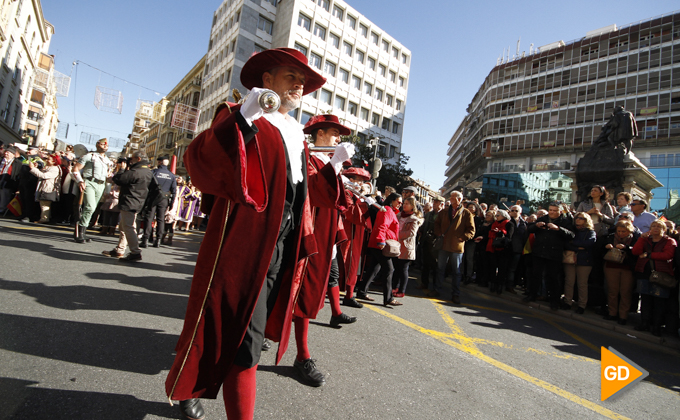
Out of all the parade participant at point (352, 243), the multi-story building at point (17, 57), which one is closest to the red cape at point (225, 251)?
the parade participant at point (352, 243)

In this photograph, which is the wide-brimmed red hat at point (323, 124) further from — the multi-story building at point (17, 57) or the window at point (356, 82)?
the window at point (356, 82)

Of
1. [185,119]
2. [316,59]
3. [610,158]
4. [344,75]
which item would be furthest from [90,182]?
[344,75]

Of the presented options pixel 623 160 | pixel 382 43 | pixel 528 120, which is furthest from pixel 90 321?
pixel 528 120

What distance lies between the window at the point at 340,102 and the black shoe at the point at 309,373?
41543 millimetres

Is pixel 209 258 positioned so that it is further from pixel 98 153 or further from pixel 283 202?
pixel 98 153

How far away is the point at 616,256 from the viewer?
630cm

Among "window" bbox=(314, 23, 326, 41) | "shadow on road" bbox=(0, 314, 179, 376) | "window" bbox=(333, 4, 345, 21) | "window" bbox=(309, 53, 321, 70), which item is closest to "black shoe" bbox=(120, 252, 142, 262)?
"shadow on road" bbox=(0, 314, 179, 376)

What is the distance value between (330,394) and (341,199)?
4.33 feet

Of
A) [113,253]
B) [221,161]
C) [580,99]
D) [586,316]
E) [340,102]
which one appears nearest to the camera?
[221,161]

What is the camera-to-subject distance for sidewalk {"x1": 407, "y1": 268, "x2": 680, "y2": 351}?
5.61 metres

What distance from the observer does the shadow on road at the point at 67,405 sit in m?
1.82

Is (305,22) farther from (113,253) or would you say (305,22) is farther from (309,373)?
(309,373)

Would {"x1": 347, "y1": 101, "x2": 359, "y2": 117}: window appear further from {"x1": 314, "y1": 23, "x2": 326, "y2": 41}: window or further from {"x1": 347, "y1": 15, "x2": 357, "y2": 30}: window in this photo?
{"x1": 347, "y1": 15, "x2": 357, "y2": 30}: window

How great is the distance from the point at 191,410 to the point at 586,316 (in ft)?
23.0
